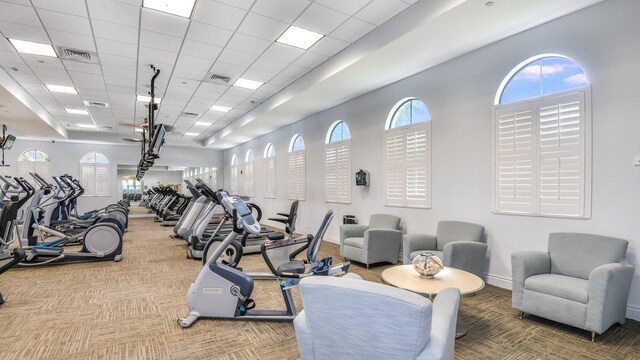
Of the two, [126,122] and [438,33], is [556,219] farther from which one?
[126,122]

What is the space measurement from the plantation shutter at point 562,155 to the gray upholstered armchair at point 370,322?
9.52 feet

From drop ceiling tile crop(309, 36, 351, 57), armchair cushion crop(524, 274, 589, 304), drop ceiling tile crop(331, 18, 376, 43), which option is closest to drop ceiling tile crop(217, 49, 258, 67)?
drop ceiling tile crop(309, 36, 351, 57)

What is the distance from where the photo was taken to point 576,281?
9.86ft

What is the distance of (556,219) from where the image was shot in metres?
3.67

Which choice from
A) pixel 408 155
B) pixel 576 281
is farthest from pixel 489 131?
pixel 576 281

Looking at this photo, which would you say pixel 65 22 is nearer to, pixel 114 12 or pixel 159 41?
pixel 114 12

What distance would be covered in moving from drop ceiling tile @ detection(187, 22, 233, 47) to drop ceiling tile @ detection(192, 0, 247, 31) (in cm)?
12

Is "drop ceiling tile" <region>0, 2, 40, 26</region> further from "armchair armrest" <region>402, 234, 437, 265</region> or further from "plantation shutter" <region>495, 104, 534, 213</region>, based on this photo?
"plantation shutter" <region>495, 104, 534, 213</region>

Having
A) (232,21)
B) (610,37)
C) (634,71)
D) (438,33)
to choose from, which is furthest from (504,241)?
(232,21)

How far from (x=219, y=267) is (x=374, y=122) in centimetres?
429

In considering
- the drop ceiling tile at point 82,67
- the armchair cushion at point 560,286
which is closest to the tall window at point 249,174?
the drop ceiling tile at point 82,67

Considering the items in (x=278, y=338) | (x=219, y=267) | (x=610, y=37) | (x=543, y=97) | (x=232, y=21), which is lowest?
(x=278, y=338)

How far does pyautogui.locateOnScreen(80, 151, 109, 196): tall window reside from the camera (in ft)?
41.5

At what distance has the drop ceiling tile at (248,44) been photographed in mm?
4582
